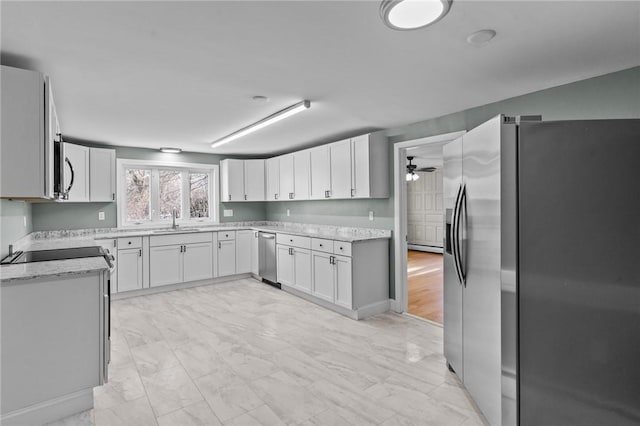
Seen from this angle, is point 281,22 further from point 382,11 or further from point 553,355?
point 553,355

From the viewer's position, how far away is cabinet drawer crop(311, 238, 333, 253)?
4.20 m

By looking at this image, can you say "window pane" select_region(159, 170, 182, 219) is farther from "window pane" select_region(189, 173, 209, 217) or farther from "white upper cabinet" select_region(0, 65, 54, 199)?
"white upper cabinet" select_region(0, 65, 54, 199)

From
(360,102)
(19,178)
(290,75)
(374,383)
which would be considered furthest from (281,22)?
(374,383)

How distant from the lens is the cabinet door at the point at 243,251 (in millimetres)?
5836

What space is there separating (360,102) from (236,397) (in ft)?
8.61

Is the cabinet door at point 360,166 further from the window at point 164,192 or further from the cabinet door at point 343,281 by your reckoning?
the window at point 164,192

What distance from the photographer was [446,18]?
1.74m

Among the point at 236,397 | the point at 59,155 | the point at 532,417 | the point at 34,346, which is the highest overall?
the point at 59,155

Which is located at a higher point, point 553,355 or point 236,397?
point 553,355

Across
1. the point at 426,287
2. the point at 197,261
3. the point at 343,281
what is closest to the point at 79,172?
the point at 197,261

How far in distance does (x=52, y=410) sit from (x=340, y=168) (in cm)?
357

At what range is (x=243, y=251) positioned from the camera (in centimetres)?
589

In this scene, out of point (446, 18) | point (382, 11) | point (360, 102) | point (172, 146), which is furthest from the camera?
point (172, 146)

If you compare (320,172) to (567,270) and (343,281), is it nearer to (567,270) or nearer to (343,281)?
(343,281)
